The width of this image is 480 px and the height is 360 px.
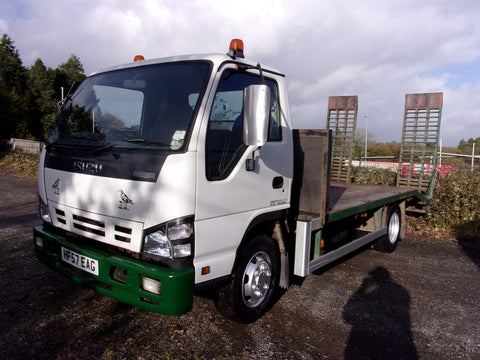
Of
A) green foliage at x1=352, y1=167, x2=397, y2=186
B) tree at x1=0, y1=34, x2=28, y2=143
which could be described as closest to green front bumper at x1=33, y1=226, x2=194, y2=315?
green foliage at x1=352, y1=167, x2=397, y2=186

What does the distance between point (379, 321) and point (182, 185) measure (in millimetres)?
2519

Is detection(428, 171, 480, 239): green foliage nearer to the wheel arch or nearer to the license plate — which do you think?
the wheel arch

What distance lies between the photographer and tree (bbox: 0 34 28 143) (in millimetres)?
18906

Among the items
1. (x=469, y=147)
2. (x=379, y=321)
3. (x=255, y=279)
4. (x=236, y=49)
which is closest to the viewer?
(x=236, y=49)

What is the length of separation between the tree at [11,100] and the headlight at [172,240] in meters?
19.0

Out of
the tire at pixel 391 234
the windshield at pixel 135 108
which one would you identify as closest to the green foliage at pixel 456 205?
the tire at pixel 391 234

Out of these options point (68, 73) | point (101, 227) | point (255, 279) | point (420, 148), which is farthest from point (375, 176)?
point (68, 73)

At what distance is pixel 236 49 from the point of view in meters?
3.10

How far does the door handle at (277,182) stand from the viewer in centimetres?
339

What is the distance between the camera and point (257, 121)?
2686 millimetres

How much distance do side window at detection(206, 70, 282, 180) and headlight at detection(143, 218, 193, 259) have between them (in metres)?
0.44

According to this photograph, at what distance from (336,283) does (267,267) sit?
157 centimetres

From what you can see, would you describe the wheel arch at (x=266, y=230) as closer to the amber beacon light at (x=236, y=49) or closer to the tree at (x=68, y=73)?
the amber beacon light at (x=236, y=49)

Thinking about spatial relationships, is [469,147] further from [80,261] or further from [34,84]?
[34,84]
